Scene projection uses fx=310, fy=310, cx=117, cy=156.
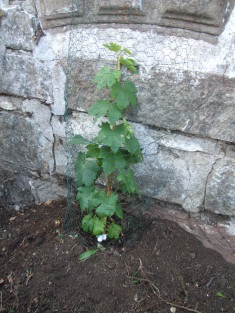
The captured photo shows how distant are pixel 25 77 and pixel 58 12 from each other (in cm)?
44

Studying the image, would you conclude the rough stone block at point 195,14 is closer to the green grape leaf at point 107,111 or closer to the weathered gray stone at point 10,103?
the green grape leaf at point 107,111

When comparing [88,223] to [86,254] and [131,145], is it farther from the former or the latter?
[131,145]

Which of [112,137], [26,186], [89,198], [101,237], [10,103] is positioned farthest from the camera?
[26,186]

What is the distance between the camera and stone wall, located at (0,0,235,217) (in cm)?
140

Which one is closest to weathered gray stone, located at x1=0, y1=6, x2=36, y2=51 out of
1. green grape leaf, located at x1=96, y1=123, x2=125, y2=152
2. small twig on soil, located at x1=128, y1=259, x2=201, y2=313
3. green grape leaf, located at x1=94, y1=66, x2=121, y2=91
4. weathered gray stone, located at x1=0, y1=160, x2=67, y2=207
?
green grape leaf, located at x1=94, y1=66, x2=121, y2=91

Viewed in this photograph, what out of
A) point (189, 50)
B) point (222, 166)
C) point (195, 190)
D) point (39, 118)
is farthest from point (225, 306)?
point (39, 118)

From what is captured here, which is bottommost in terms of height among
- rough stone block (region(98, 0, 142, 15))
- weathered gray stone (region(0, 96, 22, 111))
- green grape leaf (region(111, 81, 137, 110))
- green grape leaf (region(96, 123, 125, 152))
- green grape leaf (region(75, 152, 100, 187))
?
green grape leaf (region(75, 152, 100, 187))

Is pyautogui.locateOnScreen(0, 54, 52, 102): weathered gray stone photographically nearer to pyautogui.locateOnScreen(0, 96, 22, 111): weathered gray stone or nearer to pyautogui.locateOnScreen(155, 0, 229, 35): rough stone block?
pyautogui.locateOnScreen(0, 96, 22, 111): weathered gray stone

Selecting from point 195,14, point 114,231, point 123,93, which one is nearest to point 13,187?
point 114,231

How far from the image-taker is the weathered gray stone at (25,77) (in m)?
1.78

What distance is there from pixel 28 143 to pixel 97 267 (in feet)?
3.00

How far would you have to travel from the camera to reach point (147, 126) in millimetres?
1659

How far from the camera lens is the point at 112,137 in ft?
4.75

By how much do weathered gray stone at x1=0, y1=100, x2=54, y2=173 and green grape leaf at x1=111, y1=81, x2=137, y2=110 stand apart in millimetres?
619
